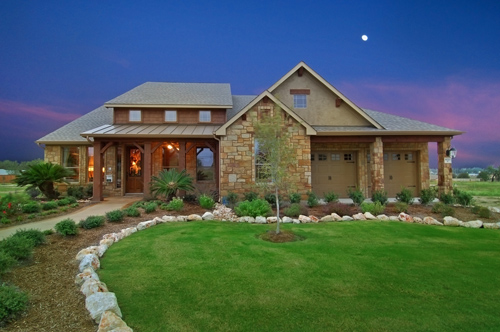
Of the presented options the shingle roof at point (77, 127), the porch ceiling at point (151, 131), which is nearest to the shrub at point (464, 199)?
the porch ceiling at point (151, 131)

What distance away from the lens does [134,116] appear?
Answer: 15.5 metres

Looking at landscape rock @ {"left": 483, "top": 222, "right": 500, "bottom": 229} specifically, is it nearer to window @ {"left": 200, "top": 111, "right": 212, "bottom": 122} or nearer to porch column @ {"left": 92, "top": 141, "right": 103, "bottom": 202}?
window @ {"left": 200, "top": 111, "right": 212, "bottom": 122}

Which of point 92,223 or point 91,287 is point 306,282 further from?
point 92,223

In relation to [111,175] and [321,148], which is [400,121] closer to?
[321,148]

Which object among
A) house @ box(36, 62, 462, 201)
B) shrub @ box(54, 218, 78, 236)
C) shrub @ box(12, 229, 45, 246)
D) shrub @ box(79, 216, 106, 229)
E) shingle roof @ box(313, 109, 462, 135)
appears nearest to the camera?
shrub @ box(12, 229, 45, 246)

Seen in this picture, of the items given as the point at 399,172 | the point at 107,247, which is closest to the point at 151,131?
the point at 107,247

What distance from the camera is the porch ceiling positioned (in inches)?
498

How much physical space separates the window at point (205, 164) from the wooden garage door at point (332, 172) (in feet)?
19.1

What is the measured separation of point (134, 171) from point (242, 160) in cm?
744

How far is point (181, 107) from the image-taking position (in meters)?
15.5

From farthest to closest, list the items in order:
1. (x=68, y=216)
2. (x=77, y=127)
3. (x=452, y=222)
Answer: (x=77, y=127), (x=68, y=216), (x=452, y=222)

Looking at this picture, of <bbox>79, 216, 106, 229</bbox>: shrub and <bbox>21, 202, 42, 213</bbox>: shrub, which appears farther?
<bbox>21, 202, 42, 213</bbox>: shrub

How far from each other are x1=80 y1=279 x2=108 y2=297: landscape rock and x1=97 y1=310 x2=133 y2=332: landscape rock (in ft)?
2.58

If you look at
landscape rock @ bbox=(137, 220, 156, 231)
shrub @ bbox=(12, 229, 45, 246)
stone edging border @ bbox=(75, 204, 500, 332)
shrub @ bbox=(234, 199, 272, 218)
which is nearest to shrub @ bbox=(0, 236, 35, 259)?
shrub @ bbox=(12, 229, 45, 246)
